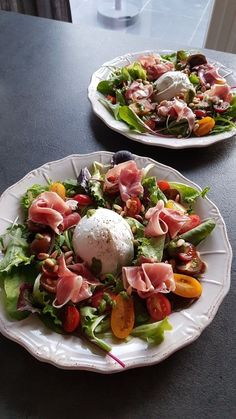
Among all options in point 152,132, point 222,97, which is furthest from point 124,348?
point 222,97

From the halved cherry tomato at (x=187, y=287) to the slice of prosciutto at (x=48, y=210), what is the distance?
372mm

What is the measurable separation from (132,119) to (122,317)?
901mm

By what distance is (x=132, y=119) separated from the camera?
168cm

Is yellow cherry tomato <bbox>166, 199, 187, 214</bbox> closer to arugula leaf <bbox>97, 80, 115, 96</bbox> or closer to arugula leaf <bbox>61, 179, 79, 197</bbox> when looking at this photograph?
arugula leaf <bbox>61, 179, 79, 197</bbox>

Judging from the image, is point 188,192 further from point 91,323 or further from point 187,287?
point 91,323

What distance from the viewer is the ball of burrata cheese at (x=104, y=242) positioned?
3.76 feet

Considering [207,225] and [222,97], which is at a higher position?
[207,225]

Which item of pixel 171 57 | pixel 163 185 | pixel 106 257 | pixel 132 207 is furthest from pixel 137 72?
pixel 106 257

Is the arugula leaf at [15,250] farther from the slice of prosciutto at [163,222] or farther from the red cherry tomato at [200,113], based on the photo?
the red cherry tomato at [200,113]

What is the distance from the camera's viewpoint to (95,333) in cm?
102

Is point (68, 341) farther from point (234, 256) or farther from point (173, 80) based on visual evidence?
point (173, 80)

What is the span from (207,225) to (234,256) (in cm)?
16

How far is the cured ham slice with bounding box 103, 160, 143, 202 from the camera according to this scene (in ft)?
4.31

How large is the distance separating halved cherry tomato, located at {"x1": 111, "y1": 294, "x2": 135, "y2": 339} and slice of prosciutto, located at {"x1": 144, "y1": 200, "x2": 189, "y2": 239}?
221 millimetres
